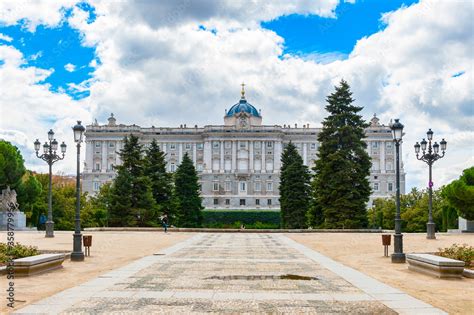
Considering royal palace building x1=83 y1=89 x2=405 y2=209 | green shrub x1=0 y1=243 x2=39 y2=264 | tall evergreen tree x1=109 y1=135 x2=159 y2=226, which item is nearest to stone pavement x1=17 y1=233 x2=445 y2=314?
green shrub x1=0 y1=243 x2=39 y2=264

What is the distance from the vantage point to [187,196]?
68812 mm

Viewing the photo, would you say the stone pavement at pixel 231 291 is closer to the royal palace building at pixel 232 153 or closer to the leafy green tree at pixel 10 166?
the leafy green tree at pixel 10 166

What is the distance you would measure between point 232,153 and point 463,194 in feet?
276

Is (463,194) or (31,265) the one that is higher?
(463,194)

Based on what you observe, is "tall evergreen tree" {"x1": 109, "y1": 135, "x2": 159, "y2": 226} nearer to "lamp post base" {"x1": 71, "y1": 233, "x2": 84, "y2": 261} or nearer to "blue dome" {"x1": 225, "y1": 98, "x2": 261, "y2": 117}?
"lamp post base" {"x1": 71, "y1": 233, "x2": 84, "y2": 261}

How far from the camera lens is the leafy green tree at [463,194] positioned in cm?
4253

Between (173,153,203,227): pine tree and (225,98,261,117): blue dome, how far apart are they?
59.3m

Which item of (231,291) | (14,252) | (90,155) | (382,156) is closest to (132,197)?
(14,252)

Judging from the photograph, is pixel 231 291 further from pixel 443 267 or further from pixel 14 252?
pixel 14 252

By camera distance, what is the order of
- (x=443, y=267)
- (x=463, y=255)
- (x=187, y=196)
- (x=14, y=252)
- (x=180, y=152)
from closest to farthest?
1. (x=443, y=267)
2. (x=14, y=252)
3. (x=463, y=255)
4. (x=187, y=196)
5. (x=180, y=152)

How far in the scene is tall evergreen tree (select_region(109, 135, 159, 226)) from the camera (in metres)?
52.0

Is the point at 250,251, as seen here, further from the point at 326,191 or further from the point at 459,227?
the point at 459,227

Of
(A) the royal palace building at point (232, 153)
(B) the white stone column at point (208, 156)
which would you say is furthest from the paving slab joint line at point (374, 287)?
(B) the white stone column at point (208, 156)

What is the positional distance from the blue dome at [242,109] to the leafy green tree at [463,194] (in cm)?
8581
